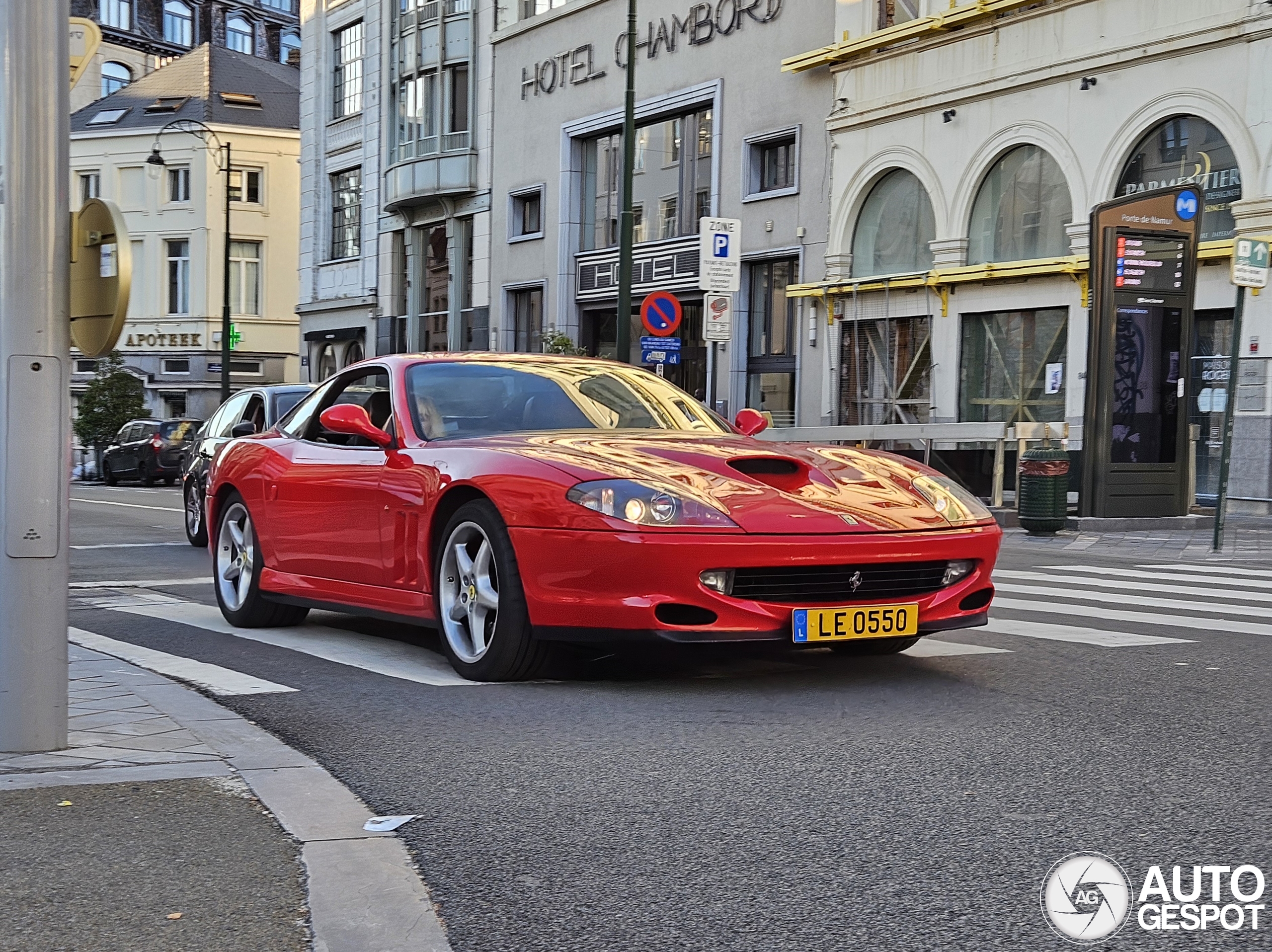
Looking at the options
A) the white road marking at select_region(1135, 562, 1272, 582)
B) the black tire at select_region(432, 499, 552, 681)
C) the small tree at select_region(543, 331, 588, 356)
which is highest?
the small tree at select_region(543, 331, 588, 356)

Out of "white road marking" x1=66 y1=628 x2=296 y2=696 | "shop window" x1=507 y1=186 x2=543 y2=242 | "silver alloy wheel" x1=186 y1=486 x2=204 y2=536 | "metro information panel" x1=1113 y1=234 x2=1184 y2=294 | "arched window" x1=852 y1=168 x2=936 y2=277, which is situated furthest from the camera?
"shop window" x1=507 y1=186 x2=543 y2=242

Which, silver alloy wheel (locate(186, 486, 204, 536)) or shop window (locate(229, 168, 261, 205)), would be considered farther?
shop window (locate(229, 168, 261, 205))

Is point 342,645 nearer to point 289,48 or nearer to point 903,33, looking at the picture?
point 903,33

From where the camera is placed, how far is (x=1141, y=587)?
11.1 m

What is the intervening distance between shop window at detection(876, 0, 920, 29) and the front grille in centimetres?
2304

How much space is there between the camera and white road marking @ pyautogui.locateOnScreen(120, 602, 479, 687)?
260 inches

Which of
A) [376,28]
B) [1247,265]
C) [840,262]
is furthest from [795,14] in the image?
[376,28]

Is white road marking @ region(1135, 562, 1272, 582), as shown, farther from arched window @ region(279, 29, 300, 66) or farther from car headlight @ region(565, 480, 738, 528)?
arched window @ region(279, 29, 300, 66)

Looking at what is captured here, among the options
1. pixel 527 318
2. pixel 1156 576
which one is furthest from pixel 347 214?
pixel 1156 576

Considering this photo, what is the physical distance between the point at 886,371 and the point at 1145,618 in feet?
63.6

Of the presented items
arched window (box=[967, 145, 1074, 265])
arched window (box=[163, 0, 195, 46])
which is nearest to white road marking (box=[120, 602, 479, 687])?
arched window (box=[967, 145, 1074, 265])

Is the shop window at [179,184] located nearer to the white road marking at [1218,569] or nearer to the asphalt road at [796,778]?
the white road marking at [1218,569]

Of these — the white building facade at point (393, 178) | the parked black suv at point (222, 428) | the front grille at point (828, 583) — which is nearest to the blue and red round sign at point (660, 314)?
the parked black suv at point (222, 428)

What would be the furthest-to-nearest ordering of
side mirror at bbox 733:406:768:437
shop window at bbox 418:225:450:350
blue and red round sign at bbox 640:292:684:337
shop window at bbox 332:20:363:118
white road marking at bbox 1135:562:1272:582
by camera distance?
shop window at bbox 332:20:363:118
shop window at bbox 418:225:450:350
blue and red round sign at bbox 640:292:684:337
white road marking at bbox 1135:562:1272:582
side mirror at bbox 733:406:768:437
